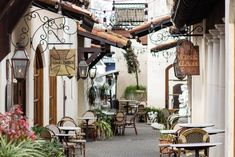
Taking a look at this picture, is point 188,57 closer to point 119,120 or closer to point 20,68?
point 20,68

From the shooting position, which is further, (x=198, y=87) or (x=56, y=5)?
(x=198, y=87)

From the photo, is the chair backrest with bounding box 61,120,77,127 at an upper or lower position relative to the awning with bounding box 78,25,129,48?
lower

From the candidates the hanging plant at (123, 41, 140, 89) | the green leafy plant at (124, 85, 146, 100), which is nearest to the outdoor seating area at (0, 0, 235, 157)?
the hanging plant at (123, 41, 140, 89)

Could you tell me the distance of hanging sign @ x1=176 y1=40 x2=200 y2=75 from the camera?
1318cm

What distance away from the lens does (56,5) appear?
1290 cm

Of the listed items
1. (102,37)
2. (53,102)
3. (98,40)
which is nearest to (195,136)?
(53,102)

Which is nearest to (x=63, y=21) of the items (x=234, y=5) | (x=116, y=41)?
(x=116, y=41)

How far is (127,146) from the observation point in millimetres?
21016

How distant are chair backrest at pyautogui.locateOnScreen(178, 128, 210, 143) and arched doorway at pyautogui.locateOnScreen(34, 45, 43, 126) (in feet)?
20.7

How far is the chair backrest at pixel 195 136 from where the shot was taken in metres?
9.85

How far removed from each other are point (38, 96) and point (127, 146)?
18.5ft

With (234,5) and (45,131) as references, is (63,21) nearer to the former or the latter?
(45,131)

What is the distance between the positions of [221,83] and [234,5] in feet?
13.9

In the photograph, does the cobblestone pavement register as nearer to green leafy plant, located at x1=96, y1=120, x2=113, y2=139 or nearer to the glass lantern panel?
green leafy plant, located at x1=96, y1=120, x2=113, y2=139
